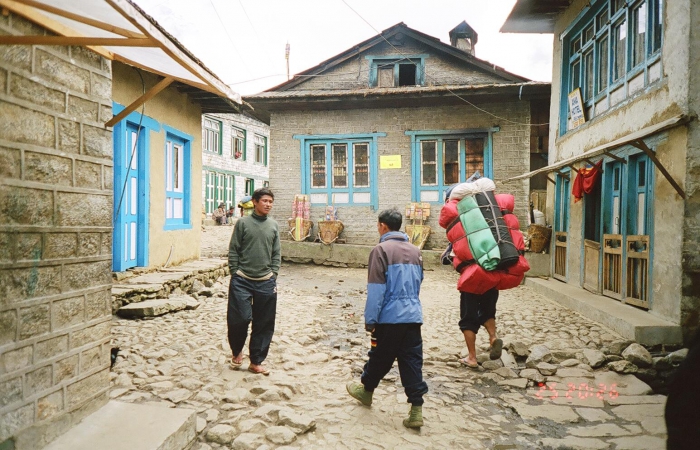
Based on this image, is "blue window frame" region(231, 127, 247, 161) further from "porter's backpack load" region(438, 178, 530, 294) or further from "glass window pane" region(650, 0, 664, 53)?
"porter's backpack load" region(438, 178, 530, 294)

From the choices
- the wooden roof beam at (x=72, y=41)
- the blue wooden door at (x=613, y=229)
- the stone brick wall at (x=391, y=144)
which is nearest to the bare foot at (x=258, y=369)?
the wooden roof beam at (x=72, y=41)

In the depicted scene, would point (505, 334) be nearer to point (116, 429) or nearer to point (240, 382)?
point (240, 382)

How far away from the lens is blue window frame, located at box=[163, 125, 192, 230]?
9.02 metres

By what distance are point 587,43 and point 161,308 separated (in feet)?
29.2

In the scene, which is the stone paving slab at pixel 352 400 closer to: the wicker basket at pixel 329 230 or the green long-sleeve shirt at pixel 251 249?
the green long-sleeve shirt at pixel 251 249

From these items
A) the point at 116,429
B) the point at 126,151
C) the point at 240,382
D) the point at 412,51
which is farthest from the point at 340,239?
the point at 116,429

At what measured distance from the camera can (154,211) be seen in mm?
8242

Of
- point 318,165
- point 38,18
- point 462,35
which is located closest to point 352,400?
point 38,18

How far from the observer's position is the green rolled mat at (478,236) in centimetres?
446

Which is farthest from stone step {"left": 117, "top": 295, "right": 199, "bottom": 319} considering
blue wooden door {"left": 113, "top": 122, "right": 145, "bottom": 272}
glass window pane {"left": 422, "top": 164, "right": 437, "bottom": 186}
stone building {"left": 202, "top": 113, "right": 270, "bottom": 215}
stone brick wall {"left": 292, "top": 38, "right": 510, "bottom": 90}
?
stone building {"left": 202, "top": 113, "right": 270, "bottom": 215}

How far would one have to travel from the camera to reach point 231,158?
81.3ft

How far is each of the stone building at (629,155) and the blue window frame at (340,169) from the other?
523cm

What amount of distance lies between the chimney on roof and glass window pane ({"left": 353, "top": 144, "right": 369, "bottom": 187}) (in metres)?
6.92

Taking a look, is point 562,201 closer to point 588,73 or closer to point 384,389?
point 588,73
